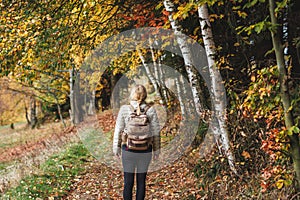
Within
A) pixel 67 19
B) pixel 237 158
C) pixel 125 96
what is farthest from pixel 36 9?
pixel 125 96

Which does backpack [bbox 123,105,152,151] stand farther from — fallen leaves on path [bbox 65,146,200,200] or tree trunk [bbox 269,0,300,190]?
tree trunk [bbox 269,0,300,190]

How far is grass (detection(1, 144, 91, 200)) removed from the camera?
7.09m

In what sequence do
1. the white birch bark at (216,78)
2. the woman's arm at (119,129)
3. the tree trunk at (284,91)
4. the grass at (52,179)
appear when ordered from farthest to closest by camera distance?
the grass at (52,179), the white birch bark at (216,78), the woman's arm at (119,129), the tree trunk at (284,91)

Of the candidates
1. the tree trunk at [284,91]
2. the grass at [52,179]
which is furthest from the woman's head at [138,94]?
the grass at [52,179]

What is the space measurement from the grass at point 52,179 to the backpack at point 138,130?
283 cm

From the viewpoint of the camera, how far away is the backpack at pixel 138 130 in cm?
514

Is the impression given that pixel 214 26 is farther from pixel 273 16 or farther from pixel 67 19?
pixel 273 16

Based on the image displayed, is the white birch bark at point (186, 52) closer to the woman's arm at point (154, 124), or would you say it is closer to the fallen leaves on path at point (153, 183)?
the fallen leaves on path at point (153, 183)

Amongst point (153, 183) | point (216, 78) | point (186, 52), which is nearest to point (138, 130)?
point (216, 78)

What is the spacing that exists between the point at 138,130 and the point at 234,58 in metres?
3.26

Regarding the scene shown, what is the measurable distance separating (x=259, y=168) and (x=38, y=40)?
201 inches

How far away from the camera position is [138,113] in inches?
202

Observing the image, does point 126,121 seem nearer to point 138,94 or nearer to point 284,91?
point 138,94

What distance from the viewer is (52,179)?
8.12 metres
